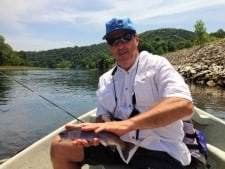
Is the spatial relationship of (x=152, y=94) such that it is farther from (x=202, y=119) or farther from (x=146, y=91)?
(x=202, y=119)

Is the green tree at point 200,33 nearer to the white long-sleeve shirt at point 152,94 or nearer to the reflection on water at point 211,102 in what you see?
the reflection on water at point 211,102

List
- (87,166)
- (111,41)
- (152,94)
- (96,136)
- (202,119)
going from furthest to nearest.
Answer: (202,119) < (87,166) < (111,41) < (152,94) < (96,136)

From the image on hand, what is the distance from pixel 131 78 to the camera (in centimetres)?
410

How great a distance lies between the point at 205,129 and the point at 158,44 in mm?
130610

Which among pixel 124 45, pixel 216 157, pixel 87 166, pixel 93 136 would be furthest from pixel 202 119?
pixel 93 136

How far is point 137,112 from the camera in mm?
3955

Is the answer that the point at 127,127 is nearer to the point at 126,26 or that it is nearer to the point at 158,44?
the point at 126,26

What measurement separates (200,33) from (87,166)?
72.1 m

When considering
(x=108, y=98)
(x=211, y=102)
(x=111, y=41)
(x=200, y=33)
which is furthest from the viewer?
(x=200, y=33)

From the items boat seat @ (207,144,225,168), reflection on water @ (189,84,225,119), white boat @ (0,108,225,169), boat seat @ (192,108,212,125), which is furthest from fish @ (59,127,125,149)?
reflection on water @ (189,84,225,119)

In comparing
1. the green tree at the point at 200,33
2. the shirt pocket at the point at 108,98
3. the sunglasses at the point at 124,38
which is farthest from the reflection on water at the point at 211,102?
the green tree at the point at 200,33

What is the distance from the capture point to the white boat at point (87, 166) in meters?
4.93

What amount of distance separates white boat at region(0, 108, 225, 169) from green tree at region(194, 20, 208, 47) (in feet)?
222

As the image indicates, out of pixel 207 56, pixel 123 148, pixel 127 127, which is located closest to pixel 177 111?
pixel 127 127
